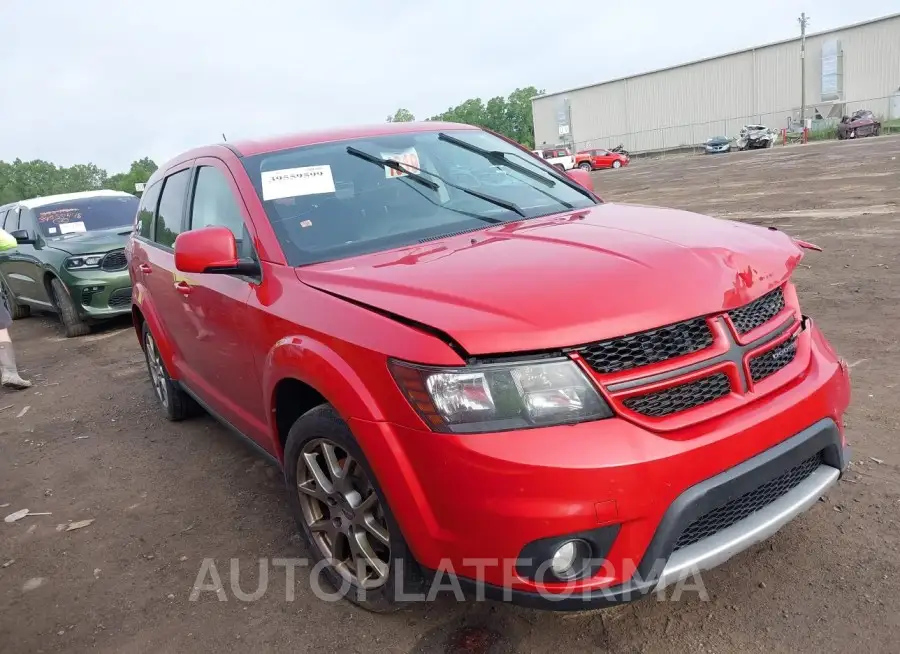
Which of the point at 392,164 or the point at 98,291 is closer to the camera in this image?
the point at 392,164

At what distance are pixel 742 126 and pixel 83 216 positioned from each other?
5671 centimetres

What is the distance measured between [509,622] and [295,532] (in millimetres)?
1221

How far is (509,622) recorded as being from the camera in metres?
2.48

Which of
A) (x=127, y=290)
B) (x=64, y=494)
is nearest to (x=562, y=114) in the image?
(x=127, y=290)

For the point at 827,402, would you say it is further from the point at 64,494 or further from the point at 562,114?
the point at 562,114

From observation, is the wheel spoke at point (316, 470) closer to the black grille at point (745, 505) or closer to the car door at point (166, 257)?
the black grille at point (745, 505)

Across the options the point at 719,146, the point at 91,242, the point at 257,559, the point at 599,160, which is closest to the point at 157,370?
the point at 257,559

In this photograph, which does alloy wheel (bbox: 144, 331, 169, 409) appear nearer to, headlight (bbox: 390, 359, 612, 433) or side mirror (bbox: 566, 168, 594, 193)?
side mirror (bbox: 566, 168, 594, 193)

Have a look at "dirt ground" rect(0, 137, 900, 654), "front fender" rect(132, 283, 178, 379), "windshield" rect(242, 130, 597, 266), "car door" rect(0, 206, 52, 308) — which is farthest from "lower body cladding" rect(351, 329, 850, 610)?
"car door" rect(0, 206, 52, 308)

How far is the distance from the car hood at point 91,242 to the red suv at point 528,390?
21.2 ft

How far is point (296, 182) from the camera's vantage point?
3117 mm

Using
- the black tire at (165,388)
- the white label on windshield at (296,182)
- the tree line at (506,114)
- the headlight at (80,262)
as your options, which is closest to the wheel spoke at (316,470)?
the white label on windshield at (296,182)

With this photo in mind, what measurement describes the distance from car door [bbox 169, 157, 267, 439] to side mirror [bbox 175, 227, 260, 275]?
0.08m

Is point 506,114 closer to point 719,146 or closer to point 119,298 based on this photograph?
point 719,146
